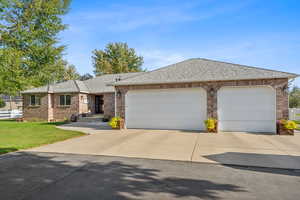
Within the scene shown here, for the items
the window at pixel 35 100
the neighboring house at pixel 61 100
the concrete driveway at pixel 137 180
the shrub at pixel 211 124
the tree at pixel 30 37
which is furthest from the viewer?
the window at pixel 35 100

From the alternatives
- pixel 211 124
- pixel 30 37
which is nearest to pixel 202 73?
pixel 211 124

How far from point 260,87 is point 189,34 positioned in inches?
228

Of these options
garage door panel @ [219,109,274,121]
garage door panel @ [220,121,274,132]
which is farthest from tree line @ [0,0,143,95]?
garage door panel @ [220,121,274,132]

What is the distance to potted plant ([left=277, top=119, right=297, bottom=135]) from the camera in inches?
344

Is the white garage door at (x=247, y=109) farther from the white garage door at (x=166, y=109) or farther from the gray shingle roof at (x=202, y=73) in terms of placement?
the white garage door at (x=166, y=109)

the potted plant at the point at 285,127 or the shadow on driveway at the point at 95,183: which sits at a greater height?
the potted plant at the point at 285,127

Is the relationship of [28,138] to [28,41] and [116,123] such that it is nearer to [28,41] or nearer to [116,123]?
[116,123]

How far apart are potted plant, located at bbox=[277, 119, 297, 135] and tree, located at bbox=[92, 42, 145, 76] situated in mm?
28472

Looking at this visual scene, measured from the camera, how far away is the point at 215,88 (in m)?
10.2

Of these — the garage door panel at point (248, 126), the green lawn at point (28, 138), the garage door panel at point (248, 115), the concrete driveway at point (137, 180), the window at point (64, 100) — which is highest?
the window at point (64, 100)

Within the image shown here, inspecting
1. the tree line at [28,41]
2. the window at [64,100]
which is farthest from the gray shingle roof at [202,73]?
the window at [64,100]

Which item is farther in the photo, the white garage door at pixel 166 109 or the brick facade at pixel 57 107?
the brick facade at pixel 57 107

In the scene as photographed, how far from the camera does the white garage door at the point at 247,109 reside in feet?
31.4

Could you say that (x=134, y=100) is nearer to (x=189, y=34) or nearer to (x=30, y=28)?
(x=189, y=34)
